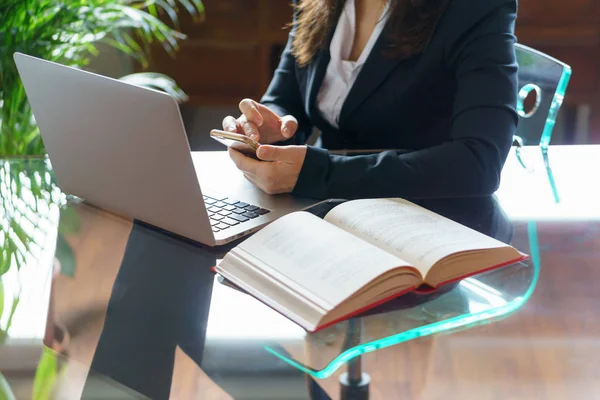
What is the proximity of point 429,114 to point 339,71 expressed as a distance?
0.69 feet

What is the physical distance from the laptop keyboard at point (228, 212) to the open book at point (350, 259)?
0.11 meters

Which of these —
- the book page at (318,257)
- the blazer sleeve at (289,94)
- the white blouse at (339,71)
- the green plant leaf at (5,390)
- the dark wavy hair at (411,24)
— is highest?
the dark wavy hair at (411,24)

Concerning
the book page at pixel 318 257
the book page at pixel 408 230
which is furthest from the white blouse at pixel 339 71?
the book page at pixel 318 257

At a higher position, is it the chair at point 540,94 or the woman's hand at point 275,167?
the woman's hand at point 275,167

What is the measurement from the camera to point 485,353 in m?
0.75

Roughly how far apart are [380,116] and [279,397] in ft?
2.76

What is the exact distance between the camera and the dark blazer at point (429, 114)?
1.14m

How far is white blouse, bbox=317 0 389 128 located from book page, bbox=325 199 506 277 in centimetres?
48

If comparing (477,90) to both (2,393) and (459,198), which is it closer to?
(459,198)

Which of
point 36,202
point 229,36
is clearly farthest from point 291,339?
point 229,36

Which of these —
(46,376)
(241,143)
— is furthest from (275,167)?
(46,376)

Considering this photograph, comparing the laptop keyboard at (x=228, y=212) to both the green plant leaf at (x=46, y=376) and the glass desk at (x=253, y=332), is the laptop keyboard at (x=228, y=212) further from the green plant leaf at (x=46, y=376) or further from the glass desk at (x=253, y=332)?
the green plant leaf at (x=46, y=376)

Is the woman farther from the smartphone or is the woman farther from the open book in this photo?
the open book

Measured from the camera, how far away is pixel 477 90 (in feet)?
4.01
